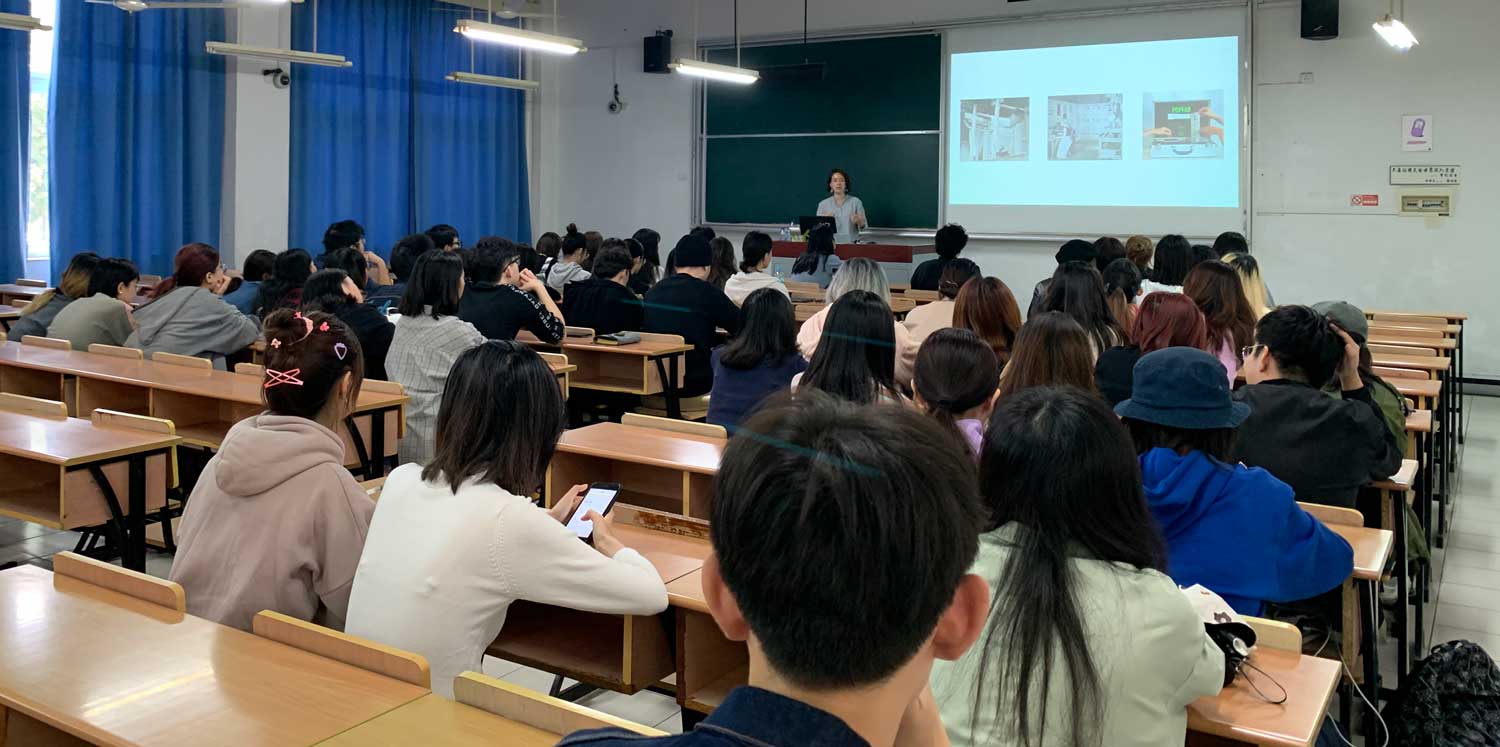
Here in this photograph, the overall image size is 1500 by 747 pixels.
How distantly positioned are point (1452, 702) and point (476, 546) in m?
2.24

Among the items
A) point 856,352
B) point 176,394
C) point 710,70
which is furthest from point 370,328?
point 710,70

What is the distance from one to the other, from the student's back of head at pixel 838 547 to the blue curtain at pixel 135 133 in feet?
31.7

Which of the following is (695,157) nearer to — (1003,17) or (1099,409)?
(1003,17)

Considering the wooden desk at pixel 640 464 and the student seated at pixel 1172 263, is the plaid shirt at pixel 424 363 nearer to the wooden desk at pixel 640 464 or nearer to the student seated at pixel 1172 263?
the wooden desk at pixel 640 464

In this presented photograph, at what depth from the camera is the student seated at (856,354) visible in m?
3.60

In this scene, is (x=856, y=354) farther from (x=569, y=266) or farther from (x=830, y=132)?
(x=830, y=132)

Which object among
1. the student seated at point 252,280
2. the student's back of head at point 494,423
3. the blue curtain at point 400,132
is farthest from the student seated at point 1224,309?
the blue curtain at point 400,132

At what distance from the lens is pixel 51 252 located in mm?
8852

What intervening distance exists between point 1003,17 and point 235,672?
31.4 feet

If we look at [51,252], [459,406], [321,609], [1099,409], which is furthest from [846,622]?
[51,252]

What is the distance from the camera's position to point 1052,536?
5.41 feet

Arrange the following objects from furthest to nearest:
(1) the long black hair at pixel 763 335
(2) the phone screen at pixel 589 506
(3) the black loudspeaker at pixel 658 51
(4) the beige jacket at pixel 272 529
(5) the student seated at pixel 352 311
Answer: (3) the black loudspeaker at pixel 658 51 < (5) the student seated at pixel 352 311 < (1) the long black hair at pixel 763 335 < (2) the phone screen at pixel 589 506 < (4) the beige jacket at pixel 272 529

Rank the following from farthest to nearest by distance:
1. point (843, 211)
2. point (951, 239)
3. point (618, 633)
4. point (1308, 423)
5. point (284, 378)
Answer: point (843, 211)
point (951, 239)
point (1308, 423)
point (618, 633)
point (284, 378)

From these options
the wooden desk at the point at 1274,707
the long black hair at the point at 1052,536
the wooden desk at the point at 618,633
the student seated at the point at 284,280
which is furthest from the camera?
the student seated at the point at 284,280
